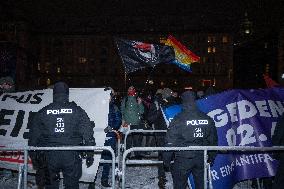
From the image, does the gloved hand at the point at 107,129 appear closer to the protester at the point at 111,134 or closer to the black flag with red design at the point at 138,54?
the protester at the point at 111,134

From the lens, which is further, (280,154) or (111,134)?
(111,134)

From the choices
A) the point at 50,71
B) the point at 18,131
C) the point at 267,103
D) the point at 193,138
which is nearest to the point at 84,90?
the point at 18,131

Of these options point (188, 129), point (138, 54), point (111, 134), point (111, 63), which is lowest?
point (188, 129)

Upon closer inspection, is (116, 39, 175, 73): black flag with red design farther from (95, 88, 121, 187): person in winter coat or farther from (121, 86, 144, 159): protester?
(95, 88, 121, 187): person in winter coat

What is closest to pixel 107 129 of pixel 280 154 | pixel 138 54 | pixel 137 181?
pixel 137 181

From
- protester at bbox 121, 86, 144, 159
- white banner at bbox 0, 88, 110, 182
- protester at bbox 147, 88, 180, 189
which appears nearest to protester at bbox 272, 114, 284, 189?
white banner at bbox 0, 88, 110, 182

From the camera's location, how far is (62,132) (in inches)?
228

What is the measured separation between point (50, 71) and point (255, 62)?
53.1 meters

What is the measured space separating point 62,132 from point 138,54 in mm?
6343

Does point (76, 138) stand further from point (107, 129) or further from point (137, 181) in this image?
point (137, 181)

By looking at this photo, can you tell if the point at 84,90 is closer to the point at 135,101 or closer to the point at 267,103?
the point at 135,101

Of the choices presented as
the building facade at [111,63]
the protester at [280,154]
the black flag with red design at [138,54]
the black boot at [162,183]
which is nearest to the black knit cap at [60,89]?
the protester at [280,154]

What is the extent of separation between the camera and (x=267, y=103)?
24.2 ft

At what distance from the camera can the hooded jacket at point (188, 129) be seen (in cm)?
582
